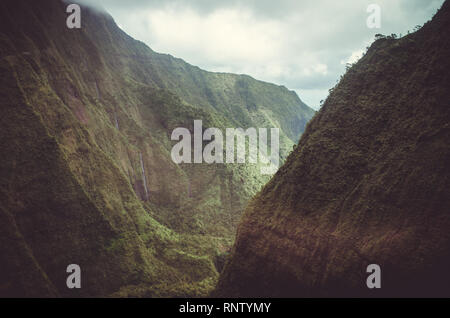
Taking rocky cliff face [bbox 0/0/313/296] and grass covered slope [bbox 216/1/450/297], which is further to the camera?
rocky cliff face [bbox 0/0/313/296]

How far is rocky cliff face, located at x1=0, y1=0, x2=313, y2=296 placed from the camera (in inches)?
670

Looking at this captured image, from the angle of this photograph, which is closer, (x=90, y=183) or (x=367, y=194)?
(x=367, y=194)

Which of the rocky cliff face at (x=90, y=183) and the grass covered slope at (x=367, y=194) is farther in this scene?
the rocky cliff face at (x=90, y=183)

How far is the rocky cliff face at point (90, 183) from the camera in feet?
55.8

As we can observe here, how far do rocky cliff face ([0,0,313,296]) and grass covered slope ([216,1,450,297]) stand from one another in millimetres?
7893

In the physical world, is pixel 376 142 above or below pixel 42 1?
below

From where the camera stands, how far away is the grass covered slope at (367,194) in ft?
32.0

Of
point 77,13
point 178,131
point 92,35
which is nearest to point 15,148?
point 178,131

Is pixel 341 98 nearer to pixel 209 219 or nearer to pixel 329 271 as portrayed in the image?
pixel 329 271

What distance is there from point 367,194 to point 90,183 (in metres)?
20.1

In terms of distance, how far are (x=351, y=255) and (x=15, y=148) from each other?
21.1 metres

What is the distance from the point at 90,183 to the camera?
2136 cm

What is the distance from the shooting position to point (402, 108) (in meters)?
12.1

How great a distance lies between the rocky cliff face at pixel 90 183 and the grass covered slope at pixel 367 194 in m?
7.89
